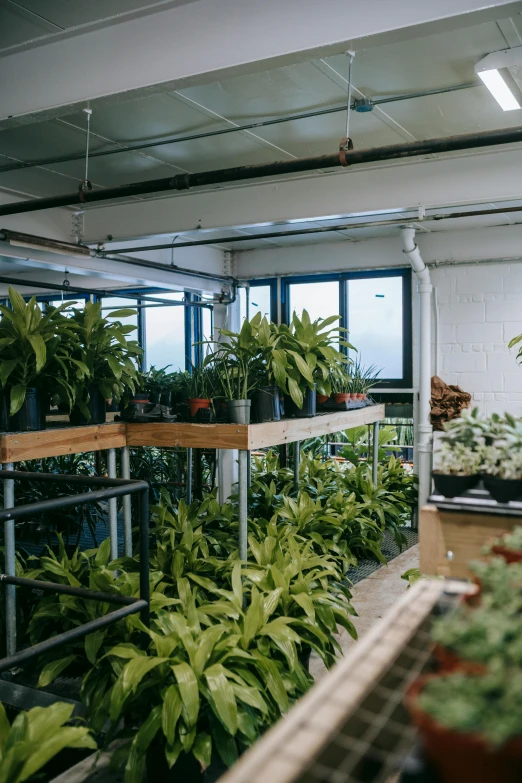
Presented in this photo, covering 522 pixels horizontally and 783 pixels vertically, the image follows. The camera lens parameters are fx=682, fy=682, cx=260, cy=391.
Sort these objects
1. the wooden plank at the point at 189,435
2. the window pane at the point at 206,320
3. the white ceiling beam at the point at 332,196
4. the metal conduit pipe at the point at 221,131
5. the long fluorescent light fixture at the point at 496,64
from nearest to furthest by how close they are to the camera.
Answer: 1. the long fluorescent light fixture at the point at 496,64
2. the wooden plank at the point at 189,435
3. the metal conduit pipe at the point at 221,131
4. the white ceiling beam at the point at 332,196
5. the window pane at the point at 206,320

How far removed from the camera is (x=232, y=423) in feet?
11.8

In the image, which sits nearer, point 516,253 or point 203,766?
point 203,766

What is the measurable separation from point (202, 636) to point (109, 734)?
432 millimetres

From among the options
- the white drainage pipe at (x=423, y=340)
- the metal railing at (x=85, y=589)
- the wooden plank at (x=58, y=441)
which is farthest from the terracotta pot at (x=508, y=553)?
the white drainage pipe at (x=423, y=340)

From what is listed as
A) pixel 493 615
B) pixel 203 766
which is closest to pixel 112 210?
pixel 203 766

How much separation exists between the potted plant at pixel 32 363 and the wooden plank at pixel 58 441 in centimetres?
10

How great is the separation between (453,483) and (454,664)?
81cm

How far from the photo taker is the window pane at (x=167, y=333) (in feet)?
29.5

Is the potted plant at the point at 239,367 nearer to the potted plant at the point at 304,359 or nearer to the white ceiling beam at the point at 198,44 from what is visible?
the potted plant at the point at 304,359

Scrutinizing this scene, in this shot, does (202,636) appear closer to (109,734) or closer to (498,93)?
(109,734)

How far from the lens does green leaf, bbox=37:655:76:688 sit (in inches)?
101

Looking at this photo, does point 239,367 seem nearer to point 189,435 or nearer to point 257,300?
point 189,435

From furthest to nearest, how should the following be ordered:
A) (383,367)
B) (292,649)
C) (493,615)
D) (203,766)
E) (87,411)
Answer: (383,367) < (87,411) < (292,649) < (203,766) < (493,615)

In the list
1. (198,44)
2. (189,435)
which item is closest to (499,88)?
(198,44)
